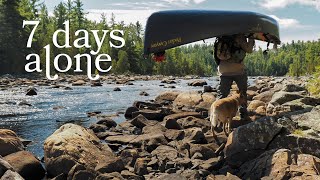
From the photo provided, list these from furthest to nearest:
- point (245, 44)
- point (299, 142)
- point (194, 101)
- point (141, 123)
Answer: point (194, 101) < point (141, 123) < point (245, 44) < point (299, 142)

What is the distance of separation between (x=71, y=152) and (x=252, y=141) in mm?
3563

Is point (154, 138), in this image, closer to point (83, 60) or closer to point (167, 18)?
point (167, 18)

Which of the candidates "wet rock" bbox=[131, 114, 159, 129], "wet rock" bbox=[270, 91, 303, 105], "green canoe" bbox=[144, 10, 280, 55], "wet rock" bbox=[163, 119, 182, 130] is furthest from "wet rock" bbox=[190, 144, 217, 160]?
"wet rock" bbox=[270, 91, 303, 105]

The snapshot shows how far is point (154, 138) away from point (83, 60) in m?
→ 69.5

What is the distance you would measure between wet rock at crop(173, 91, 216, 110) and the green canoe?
20.7 ft

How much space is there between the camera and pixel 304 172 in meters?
5.63

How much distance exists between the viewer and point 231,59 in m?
9.20

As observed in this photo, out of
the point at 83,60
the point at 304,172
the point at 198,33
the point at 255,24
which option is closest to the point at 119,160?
the point at 304,172

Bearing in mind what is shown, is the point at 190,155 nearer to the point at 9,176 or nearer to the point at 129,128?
the point at 9,176

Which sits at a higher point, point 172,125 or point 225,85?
point 225,85

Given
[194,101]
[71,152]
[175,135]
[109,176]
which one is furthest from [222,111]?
[194,101]

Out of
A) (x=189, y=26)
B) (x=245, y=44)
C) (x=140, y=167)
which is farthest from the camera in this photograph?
(x=189, y=26)

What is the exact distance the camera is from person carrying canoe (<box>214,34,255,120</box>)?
9.16 metres

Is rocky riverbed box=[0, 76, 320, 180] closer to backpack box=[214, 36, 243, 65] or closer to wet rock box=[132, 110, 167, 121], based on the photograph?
backpack box=[214, 36, 243, 65]
